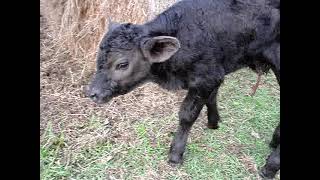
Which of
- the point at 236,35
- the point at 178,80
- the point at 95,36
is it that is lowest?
the point at 95,36

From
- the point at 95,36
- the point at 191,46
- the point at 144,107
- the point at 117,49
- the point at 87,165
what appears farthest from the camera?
the point at 95,36

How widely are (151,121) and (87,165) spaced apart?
97 centimetres

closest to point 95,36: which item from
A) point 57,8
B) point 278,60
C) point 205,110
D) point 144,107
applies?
point 57,8

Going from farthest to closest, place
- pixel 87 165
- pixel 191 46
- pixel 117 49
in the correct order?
pixel 87 165 < pixel 191 46 < pixel 117 49

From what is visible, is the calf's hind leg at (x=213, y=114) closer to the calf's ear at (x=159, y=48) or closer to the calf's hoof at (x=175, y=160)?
the calf's hoof at (x=175, y=160)

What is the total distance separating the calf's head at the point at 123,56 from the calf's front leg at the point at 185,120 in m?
0.56

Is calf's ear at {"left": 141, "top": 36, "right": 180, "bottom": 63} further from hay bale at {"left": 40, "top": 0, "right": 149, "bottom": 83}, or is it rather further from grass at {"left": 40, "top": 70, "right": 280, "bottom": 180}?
hay bale at {"left": 40, "top": 0, "right": 149, "bottom": 83}

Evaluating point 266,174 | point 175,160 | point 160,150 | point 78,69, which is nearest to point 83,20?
point 78,69

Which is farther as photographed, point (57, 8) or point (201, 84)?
point (57, 8)

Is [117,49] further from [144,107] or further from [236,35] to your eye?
[144,107]

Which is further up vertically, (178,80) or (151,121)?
(178,80)

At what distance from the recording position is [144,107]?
5090 mm

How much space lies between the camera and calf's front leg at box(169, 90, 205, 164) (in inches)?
161

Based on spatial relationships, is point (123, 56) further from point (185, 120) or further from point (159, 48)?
point (185, 120)
